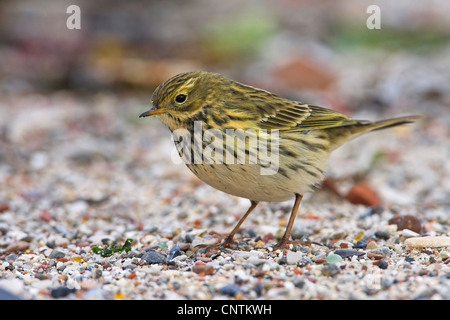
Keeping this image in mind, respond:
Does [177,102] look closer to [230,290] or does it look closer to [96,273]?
[96,273]

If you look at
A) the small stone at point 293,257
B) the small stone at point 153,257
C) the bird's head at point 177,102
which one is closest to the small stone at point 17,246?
the small stone at point 153,257

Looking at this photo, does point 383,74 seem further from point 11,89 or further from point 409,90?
point 11,89

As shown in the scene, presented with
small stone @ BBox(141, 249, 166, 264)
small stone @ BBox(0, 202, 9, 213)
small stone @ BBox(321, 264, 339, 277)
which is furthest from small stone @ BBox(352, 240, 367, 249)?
small stone @ BBox(0, 202, 9, 213)

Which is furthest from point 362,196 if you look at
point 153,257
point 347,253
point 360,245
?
point 153,257

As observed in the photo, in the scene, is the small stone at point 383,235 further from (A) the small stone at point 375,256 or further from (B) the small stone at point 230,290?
(B) the small stone at point 230,290

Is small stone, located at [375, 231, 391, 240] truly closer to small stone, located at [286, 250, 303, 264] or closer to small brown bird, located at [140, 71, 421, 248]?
small brown bird, located at [140, 71, 421, 248]

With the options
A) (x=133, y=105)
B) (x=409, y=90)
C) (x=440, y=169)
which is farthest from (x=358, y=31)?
(x=440, y=169)
